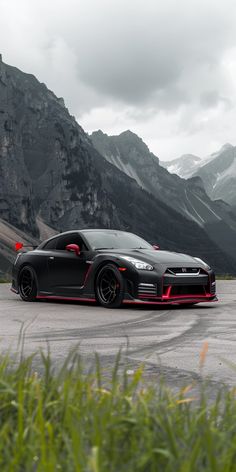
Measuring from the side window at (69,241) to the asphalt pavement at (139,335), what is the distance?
1.02 meters

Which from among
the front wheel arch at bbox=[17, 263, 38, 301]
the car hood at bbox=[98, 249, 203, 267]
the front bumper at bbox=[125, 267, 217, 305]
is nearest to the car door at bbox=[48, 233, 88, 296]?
the front wheel arch at bbox=[17, 263, 38, 301]

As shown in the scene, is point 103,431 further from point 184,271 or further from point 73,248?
point 73,248

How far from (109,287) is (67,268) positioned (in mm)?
1172

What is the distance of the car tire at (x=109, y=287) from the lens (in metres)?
10.1

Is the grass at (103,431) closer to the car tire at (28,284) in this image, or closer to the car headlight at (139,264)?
the car headlight at (139,264)

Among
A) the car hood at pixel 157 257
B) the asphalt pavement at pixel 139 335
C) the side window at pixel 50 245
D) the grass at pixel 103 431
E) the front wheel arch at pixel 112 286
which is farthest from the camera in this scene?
the side window at pixel 50 245

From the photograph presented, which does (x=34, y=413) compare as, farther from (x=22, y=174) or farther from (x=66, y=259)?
(x=22, y=174)

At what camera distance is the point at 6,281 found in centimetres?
1875

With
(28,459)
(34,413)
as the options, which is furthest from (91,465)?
(34,413)

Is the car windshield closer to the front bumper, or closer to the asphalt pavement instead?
the asphalt pavement

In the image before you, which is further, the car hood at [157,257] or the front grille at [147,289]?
the car hood at [157,257]

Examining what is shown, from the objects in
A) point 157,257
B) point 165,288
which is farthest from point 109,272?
point 165,288

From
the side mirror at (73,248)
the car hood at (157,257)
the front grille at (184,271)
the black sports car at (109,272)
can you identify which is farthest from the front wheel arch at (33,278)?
the front grille at (184,271)

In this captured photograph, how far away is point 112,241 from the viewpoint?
1133cm
